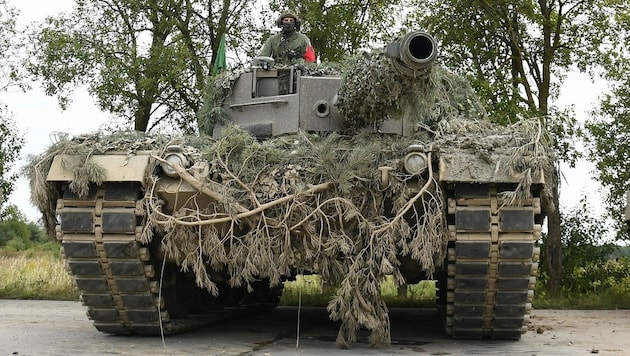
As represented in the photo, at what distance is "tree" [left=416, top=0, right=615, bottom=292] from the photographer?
1532 cm

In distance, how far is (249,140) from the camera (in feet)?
26.6

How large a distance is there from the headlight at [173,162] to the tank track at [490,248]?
2.19 metres

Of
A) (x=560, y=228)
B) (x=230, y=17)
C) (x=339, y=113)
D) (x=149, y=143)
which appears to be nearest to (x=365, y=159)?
(x=339, y=113)

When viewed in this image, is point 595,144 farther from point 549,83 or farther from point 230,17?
point 230,17

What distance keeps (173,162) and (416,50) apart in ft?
7.53

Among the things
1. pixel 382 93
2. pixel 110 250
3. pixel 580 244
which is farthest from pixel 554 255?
pixel 110 250

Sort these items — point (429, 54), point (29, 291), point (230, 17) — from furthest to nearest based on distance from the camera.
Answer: point (230, 17)
point (29, 291)
point (429, 54)

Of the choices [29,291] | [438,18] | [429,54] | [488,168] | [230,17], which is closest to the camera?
[429,54]

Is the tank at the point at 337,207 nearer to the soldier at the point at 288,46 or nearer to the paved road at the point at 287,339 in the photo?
the paved road at the point at 287,339

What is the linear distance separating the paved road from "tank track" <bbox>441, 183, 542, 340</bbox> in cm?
46


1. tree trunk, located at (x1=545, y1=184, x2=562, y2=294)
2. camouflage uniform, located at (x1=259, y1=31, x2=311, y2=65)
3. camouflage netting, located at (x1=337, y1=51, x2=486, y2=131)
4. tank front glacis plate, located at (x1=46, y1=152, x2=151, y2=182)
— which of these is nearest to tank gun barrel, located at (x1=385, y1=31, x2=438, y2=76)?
camouflage netting, located at (x1=337, y1=51, x2=486, y2=131)

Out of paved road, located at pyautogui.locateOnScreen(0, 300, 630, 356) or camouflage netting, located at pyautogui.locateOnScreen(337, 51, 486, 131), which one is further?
paved road, located at pyautogui.locateOnScreen(0, 300, 630, 356)

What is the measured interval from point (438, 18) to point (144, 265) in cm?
950

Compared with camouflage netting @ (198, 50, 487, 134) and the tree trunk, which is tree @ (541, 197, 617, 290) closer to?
the tree trunk
